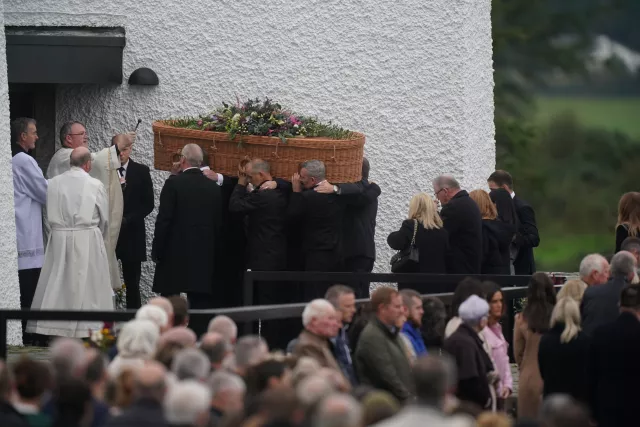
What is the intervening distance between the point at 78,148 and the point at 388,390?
181 inches

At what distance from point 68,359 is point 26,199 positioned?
5.85 m

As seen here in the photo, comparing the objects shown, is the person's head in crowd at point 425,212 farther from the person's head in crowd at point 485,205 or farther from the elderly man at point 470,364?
the elderly man at point 470,364

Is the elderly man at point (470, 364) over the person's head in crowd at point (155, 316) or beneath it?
beneath

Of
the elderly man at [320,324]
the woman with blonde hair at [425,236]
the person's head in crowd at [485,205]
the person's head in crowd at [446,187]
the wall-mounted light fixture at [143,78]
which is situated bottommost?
the elderly man at [320,324]

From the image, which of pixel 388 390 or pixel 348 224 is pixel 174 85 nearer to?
pixel 348 224

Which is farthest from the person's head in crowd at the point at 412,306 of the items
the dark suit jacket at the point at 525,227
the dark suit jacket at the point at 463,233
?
the dark suit jacket at the point at 525,227

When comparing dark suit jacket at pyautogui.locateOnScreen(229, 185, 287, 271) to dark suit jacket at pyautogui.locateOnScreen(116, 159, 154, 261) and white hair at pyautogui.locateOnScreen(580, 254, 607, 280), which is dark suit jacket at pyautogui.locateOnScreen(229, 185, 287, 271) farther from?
white hair at pyautogui.locateOnScreen(580, 254, 607, 280)

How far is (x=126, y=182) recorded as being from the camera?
13.1m

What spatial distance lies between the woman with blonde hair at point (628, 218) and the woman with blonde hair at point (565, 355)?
11.4ft

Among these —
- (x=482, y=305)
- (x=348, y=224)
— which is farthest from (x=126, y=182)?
(x=482, y=305)

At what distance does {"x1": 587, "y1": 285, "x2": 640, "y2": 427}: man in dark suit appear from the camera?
8.30 metres

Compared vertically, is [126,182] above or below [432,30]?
below

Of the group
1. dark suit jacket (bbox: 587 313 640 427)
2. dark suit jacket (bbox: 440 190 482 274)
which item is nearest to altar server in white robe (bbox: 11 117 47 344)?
dark suit jacket (bbox: 440 190 482 274)

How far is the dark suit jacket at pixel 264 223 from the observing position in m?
12.2
